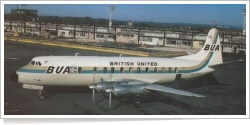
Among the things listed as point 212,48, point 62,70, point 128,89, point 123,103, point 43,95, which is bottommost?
point 123,103

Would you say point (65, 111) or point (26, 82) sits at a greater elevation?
point (26, 82)

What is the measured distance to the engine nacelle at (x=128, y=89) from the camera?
557 inches

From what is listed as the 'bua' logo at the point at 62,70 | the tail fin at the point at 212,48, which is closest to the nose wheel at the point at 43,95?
the 'bua' logo at the point at 62,70

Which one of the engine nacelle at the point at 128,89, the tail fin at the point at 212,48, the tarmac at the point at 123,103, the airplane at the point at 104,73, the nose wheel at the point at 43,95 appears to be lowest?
the tarmac at the point at 123,103

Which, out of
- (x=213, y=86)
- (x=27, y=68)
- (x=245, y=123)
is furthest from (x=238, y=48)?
(x=27, y=68)

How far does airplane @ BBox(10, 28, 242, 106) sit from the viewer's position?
14.7 meters

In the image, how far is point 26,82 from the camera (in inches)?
602

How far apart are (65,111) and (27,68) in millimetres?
3577

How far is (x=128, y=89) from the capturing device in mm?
14398

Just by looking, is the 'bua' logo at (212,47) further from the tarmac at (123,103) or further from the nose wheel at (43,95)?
the nose wheel at (43,95)

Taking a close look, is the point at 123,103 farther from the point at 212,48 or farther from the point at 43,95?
the point at 212,48

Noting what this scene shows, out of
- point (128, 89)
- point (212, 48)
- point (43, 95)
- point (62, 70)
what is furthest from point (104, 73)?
point (212, 48)

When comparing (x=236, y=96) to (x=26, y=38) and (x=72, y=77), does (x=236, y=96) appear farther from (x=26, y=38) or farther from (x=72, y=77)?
(x=26, y=38)

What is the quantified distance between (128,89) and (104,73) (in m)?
2.31
